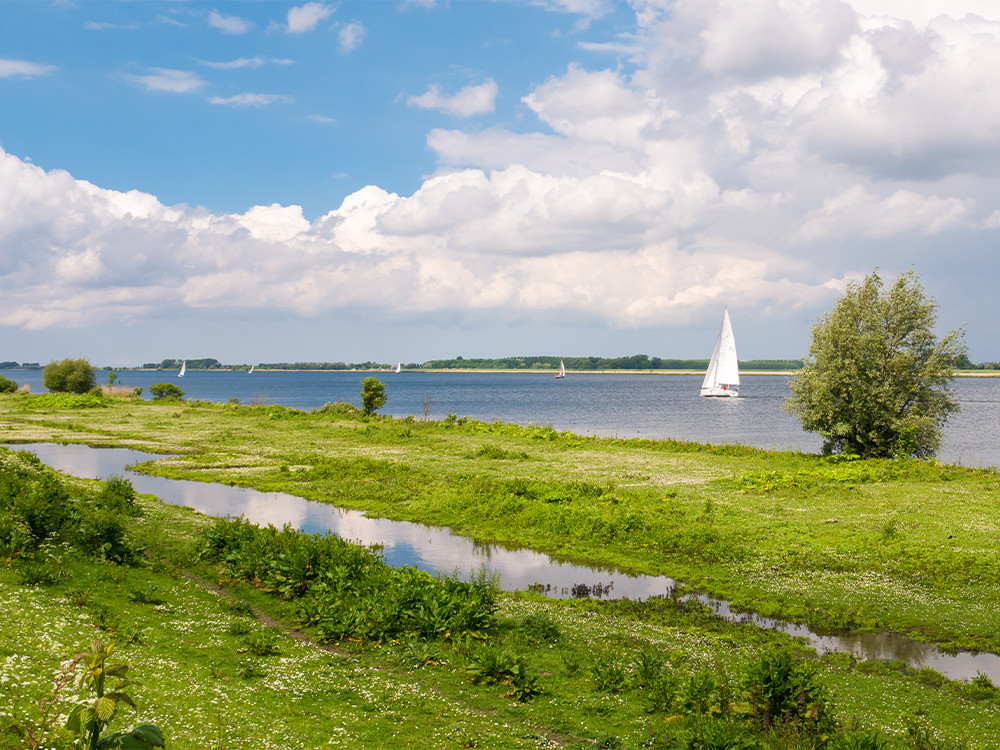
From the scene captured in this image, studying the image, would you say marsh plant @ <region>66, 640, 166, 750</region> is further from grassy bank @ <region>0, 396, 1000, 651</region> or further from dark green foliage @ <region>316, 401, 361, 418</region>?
dark green foliage @ <region>316, 401, 361, 418</region>

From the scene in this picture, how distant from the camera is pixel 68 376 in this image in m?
95.0

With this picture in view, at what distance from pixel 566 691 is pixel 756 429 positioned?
7586 cm

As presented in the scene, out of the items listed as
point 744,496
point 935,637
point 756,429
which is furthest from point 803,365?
point 756,429

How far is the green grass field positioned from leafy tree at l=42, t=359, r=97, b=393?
74452 mm

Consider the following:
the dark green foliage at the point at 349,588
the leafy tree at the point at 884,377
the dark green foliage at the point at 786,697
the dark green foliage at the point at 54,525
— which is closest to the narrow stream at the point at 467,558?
the dark green foliage at the point at 349,588

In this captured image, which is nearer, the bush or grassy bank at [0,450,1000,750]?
grassy bank at [0,450,1000,750]

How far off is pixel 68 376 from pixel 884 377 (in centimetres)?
10041

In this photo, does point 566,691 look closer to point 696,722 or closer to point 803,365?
point 696,722

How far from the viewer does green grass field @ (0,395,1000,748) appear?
10828mm

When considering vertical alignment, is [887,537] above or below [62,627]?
below

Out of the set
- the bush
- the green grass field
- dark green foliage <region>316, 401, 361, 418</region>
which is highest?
the bush

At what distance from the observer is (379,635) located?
15070 mm

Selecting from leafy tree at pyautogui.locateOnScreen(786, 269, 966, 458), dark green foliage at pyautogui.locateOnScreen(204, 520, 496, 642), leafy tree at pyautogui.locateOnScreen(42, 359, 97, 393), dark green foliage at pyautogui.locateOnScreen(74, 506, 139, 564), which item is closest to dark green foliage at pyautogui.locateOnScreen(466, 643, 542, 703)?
dark green foliage at pyautogui.locateOnScreen(204, 520, 496, 642)

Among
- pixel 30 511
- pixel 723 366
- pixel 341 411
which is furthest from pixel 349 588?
pixel 723 366
